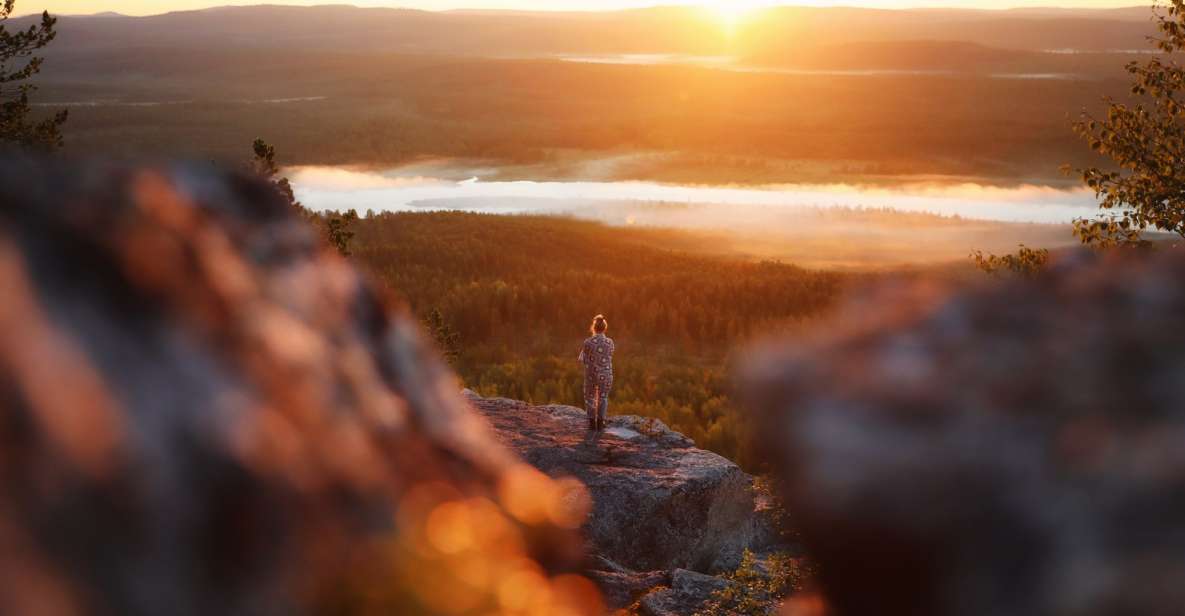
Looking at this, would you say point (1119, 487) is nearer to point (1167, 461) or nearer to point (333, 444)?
point (1167, 461)

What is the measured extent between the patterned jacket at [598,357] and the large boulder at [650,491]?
1.28 meters

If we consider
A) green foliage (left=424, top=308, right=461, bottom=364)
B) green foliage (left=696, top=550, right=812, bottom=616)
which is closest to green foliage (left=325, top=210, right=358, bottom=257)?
green foliage (left=424, top=308, right=461, bottom=364)

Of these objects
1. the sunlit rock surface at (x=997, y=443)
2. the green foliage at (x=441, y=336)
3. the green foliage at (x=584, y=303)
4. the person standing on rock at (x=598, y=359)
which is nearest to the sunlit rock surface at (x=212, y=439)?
the sunlit rock surface at (x=997, y=443)

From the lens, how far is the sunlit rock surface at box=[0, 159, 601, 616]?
752 millimetres

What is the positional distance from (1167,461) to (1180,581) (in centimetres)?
13

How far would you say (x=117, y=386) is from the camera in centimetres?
83

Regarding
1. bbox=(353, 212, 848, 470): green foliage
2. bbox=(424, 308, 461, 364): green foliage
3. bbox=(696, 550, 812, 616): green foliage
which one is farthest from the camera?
bbox=(353, 212, 848, 470): green foliage

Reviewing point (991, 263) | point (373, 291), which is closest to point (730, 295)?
point (991, 263)

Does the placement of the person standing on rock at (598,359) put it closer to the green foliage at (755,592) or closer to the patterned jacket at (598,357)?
the patterned jacket at (598,357)

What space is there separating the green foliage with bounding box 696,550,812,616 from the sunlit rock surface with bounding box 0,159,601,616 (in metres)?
8.82

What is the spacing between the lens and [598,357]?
15773mm

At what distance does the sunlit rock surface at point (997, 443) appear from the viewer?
2.96ft

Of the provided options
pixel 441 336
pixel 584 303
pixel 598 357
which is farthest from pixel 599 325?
pixel 584 303

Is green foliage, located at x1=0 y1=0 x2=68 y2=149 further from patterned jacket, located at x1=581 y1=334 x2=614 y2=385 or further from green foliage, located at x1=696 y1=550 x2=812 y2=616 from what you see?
green foliage, located at x1=696 y1=550 x2=812 y2=616
